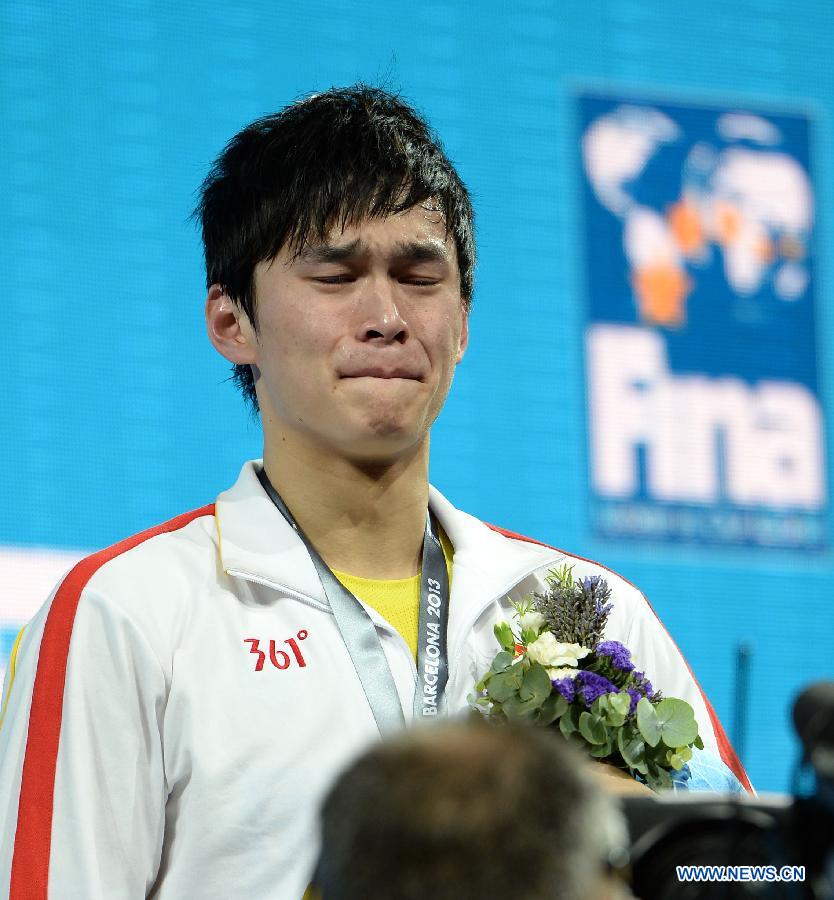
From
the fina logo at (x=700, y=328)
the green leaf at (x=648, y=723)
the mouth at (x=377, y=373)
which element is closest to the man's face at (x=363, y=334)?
the mouth at (x=377, y=373)

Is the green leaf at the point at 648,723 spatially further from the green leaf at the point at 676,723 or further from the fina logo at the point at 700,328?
the fina logo at the point at 700,328

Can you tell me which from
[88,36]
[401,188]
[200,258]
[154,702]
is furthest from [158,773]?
[88,36]

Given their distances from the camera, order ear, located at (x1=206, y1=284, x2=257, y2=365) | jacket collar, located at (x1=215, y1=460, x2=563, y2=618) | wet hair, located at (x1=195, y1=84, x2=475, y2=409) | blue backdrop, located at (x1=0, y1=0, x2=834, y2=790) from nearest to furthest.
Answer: jacket collar, located at (x1=215, y1=460, x2=563, y2=618) → wet hair, located at (x1=195, y1=84, x2=475, y2=409) → ear, located at (x1=206, y1=284, x2=257, y2=365) → blue backdrop, located at (x1=0, y1=0, x2=834, y2=790)

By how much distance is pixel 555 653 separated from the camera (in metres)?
2.10

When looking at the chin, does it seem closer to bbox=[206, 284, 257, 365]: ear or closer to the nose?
the nose

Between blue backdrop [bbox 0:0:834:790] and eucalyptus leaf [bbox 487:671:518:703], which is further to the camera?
blue backdrop [bbox 0:0:834:790]

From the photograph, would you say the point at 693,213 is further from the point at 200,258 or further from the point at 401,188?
the point at 401,188

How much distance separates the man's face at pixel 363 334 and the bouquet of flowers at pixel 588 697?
0.37 meters

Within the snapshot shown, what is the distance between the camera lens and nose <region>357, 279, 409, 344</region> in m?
2.30

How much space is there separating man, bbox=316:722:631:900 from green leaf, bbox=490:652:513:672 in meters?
1.00

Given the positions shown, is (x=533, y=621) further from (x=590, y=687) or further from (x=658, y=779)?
(x=658, y=779)

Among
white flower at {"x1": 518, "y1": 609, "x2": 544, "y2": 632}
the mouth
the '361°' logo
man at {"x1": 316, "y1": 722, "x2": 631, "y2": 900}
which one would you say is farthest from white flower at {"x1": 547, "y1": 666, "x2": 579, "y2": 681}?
man at {"x1": 316, "y1": 722, "x2": 631, "y2": 900}

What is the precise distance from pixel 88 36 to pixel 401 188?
1674 mm

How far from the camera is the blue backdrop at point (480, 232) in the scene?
12.1 feet
